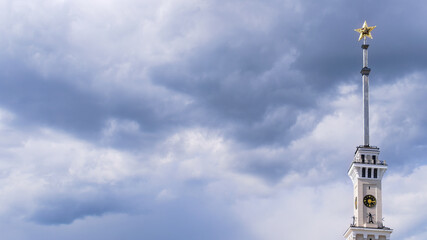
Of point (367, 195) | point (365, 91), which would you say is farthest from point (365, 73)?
point (367, 195)

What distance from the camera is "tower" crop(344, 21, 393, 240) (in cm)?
17138

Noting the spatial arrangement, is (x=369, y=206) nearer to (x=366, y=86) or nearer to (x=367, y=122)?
(x=367, y=122)

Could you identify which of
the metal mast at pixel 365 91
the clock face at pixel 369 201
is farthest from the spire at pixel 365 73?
the clock face at pixel 369 201

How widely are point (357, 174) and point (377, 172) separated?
558cm

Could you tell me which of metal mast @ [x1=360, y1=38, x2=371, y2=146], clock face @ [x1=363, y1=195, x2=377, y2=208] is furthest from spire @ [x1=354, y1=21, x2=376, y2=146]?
clock face @ [x1=363, y1=195, x2=377, y2=208]

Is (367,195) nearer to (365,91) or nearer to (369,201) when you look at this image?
(369,201)

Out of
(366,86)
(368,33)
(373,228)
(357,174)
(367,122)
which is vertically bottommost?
(373,228)

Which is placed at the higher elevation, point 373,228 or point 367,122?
point 367,122

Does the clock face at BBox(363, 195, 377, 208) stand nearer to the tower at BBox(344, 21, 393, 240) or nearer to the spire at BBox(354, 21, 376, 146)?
the tower at BBox(344, 21, 393, 240)

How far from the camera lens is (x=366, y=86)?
627ft

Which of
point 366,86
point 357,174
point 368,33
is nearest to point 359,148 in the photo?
point 357,174

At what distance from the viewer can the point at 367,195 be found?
577ft

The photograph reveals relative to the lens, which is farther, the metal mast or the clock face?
the metal mast

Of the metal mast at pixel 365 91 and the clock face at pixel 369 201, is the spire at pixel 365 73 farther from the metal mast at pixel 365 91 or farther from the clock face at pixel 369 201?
the clock face at pixel 369 201
